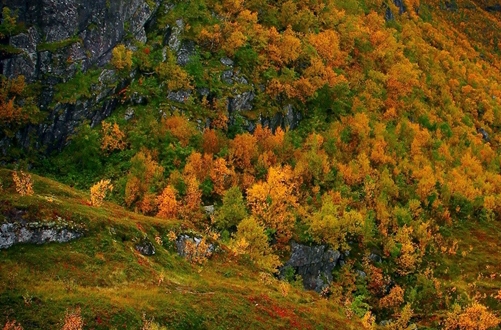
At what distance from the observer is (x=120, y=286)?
3105cm

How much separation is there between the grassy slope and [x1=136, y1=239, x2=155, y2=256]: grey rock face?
1.85ft

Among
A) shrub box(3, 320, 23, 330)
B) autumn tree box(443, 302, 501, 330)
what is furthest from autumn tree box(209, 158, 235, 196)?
shrub box(3, 320, 23, 330)

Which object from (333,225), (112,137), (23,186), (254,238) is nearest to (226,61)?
(112,137)

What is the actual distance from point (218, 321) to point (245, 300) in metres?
4.95

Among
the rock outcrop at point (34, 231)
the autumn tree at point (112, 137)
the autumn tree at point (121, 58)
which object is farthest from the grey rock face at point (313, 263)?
the rock outcrop at point (34, 231)

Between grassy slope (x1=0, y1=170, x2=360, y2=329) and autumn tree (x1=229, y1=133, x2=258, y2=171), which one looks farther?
autumn tree (x1=229, y1=133, x2=258, y2=171)

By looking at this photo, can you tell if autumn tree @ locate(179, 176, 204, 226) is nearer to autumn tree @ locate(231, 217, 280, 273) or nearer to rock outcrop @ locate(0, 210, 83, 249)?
autumn tree @ locate(231, 217, 280, 273)

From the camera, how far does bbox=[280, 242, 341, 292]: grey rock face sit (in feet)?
228

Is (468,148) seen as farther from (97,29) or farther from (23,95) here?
(23,95)

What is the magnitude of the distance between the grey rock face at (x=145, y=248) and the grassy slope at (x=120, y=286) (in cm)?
56

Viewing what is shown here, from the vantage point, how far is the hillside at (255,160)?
6022cm

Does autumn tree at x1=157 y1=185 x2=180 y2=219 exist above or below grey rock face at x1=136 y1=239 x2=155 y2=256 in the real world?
below

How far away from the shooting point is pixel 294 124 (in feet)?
297

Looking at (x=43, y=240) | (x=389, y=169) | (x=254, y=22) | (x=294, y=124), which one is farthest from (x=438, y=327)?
(x=254, y=22)
